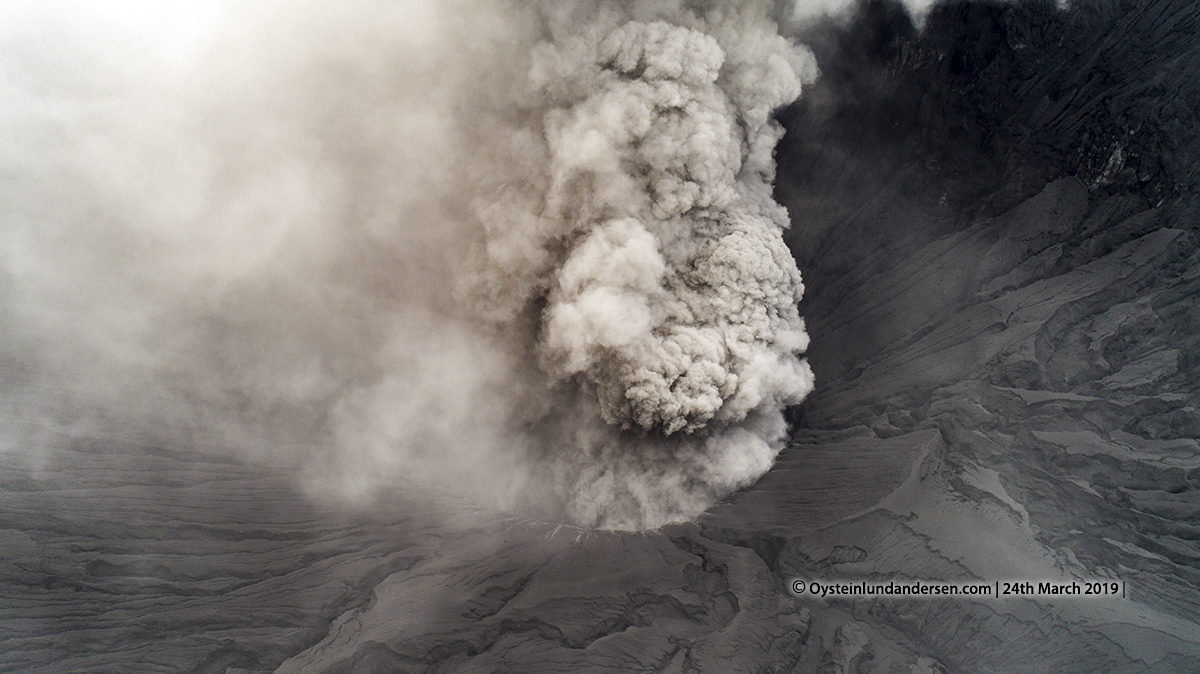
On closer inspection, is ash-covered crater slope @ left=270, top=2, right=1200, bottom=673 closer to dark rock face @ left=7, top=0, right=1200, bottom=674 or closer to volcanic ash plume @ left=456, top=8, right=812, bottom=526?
dark rock face @ left=7, top=0, right=1200, bottom=674

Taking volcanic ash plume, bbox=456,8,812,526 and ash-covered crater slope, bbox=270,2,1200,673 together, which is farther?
volcanic ash plume, bbox=456,8,812,526

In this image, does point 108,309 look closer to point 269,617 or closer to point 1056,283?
point 269,617

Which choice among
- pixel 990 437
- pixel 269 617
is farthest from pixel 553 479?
pixel 990 437

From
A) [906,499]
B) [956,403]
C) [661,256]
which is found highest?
[661,256]

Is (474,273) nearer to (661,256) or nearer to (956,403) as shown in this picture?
(661,256)

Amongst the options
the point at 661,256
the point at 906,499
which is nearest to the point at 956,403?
the point at 906,499

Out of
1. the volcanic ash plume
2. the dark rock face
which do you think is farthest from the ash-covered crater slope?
the volcanic ash plume

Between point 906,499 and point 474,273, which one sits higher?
point 474,273

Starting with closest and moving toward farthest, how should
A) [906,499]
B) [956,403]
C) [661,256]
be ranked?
[906,499]
[956,403]
[661,256]

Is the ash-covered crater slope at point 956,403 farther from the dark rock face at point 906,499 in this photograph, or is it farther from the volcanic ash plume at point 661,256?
the volcanic ash plume at point 661,256
